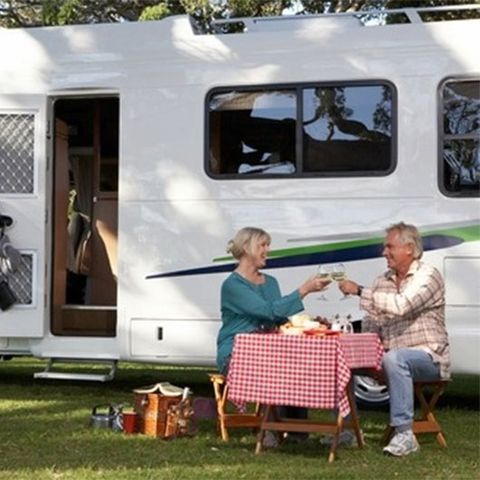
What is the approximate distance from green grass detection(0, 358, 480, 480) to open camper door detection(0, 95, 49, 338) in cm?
70

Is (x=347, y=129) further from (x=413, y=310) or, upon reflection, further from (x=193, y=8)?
(x=193, y=8)

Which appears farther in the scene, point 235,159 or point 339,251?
point 235,159

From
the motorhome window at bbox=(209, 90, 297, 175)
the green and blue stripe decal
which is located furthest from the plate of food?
the motorhome window at bbox=(209, 90, 297, 175)

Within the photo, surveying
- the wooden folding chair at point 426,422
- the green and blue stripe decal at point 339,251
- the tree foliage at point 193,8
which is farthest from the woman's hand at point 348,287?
the tree foliage at point 193,8

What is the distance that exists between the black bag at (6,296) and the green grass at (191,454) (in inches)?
30.3

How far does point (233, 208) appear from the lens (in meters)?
8.09

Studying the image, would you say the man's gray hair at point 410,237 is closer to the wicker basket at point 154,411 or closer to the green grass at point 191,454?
the green grass at point 191,454

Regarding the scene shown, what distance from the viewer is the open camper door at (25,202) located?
27.9 ft

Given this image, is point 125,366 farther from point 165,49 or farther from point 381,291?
point 381,291

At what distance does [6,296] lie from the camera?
8469 mm

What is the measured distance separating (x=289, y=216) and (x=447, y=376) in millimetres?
2077

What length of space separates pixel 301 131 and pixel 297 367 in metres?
2.67

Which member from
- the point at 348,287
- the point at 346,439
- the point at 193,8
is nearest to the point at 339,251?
the point at 348,287

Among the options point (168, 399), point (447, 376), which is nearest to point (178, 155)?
point (168, 399)
